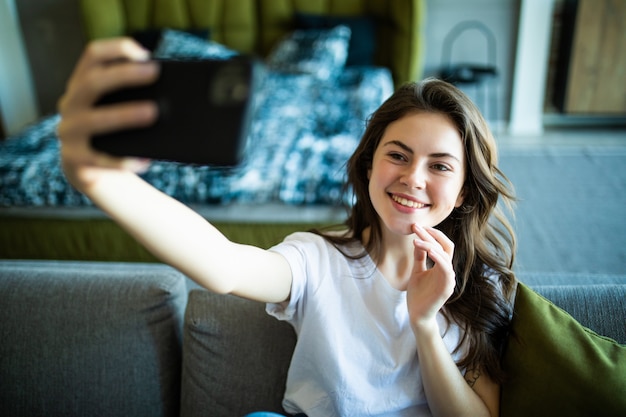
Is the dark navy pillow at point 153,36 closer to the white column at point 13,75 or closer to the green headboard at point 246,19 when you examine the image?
the green headboard at point 246,19

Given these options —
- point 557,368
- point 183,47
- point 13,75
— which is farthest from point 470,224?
point 13,75

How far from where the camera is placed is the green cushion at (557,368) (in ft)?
2.89

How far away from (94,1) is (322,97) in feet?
6.92

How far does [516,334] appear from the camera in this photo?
1006 millimetres

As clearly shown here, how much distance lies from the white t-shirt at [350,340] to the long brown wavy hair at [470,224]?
0.18ft

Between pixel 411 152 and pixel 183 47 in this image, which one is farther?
pixel 183 47

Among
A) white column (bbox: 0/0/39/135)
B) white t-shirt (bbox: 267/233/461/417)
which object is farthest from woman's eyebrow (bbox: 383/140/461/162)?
white column (bbox: 0/0/39/135)

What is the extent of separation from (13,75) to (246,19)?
199 cm

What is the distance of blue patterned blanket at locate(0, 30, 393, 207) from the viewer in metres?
2.07

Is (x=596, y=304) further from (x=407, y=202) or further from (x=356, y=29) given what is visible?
(x=356, y=29)

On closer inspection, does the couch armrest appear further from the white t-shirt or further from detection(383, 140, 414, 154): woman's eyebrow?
detection(383, 140, 414, 154): woman's eyebrow

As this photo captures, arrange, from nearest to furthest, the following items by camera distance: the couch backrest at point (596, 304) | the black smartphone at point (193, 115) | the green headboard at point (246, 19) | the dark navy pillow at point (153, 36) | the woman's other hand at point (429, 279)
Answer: the black smartphone at point (193, 115), the woman's other hand at point (429, 279), the couch backrest at point (596, 304), the dark navy pillow at point (153, 36), the green headboard at point (246, 19)

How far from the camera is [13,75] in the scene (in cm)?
385

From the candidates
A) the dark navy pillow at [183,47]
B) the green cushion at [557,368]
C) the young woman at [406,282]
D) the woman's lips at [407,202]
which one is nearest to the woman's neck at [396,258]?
the young woman at [406,282]
